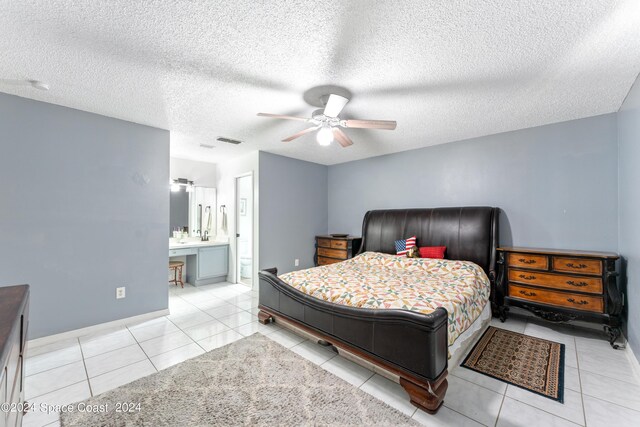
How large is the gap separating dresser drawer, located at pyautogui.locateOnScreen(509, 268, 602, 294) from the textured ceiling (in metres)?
1.82

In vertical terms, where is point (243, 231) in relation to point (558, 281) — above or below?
above

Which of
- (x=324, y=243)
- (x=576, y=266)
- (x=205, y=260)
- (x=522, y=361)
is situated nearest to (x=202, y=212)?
(x=205, y=260)

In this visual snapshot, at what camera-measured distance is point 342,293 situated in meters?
2.49

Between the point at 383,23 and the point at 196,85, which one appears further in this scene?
the point at 196,85

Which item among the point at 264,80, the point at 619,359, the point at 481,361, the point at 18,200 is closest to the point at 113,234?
the point at 18,200

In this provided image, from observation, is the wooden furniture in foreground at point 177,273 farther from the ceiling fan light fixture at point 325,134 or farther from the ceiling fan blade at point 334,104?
the ceiling fan blade at point 334,104

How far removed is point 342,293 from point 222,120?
2458 mm

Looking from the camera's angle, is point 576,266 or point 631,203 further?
point 576,266

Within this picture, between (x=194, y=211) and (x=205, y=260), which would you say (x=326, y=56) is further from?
(x=194, y=211)

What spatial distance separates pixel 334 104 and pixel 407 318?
5.95 ft

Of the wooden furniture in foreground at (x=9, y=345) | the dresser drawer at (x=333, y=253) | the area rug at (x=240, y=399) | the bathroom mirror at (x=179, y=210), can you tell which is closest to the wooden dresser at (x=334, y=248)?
the dresser drawer at (x=333, y=253)

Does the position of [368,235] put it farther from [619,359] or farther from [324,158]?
[619,359]

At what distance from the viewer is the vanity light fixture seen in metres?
5.15

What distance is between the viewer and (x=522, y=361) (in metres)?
2.38
